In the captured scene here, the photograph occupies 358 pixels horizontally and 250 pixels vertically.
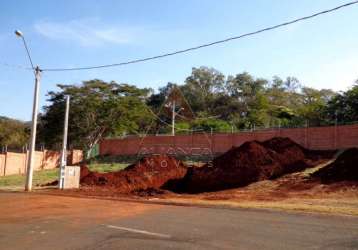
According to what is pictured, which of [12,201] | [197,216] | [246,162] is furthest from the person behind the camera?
[246,162]

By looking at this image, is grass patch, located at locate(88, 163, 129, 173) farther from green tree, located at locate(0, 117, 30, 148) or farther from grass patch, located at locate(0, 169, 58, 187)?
green tree, located at locate(0, 117, 30, 148)

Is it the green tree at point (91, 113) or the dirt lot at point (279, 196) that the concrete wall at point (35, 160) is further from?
the dirt lot at point (279, 196)

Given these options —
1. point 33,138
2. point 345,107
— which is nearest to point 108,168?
point 33,138

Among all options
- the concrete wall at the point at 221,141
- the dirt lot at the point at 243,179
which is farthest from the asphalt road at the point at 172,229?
the concrete wall at the point at 221,141

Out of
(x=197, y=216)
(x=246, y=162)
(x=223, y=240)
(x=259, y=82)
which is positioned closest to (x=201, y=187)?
(x=246, y=162)

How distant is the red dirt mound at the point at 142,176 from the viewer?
32438mm

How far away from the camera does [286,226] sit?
40.9 feet

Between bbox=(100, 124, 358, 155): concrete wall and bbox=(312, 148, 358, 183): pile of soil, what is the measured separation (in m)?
10.00

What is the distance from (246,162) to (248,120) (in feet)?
117

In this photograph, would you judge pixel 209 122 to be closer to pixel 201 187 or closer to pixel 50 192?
pixel 201 187

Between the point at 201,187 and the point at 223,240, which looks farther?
the point at 201,187

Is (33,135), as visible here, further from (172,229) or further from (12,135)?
(12,135)

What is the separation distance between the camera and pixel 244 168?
30906mm

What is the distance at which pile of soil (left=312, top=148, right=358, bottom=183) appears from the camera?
85.6 feet
